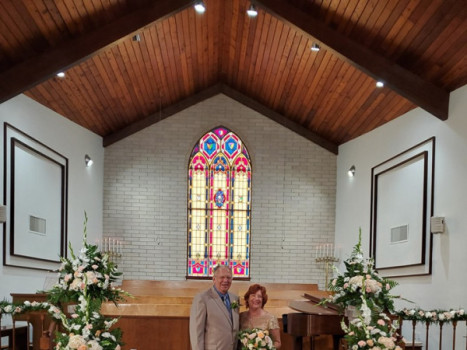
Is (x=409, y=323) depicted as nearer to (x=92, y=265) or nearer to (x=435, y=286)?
(x=435, y=286)

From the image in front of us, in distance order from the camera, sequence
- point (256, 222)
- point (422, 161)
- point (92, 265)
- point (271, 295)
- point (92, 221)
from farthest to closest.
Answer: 1. point (256, 222)
2. point (92, 221)
3. point (271, 295)
4. point (422, 161)
5. point (92, 265)

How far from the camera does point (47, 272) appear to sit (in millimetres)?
8883

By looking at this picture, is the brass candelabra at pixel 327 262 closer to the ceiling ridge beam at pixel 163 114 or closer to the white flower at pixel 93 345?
the ceiling ridge beam at pixel 163 114

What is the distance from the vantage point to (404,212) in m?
8.76

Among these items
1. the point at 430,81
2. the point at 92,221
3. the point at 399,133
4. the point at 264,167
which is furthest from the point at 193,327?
the point at 264,167

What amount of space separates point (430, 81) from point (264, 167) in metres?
4.99

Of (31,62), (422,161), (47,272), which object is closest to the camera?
(31,62)

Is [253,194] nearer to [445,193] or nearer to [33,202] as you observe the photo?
[33,202]

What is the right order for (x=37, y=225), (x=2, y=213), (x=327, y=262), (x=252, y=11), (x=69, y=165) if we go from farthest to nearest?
(x=327, y=262)
(x=69, y=165)
(x=37, y=225)
(x=252, y=11)
(x=2, y=213)

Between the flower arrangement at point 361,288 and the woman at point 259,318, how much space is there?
0.51 metres

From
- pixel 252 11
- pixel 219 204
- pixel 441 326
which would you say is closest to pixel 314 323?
pixel 441 326

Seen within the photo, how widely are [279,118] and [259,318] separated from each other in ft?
26.2

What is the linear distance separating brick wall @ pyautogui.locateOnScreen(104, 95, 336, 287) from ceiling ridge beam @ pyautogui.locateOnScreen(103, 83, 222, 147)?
0.10m

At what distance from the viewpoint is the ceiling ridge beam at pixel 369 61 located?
7707mm
